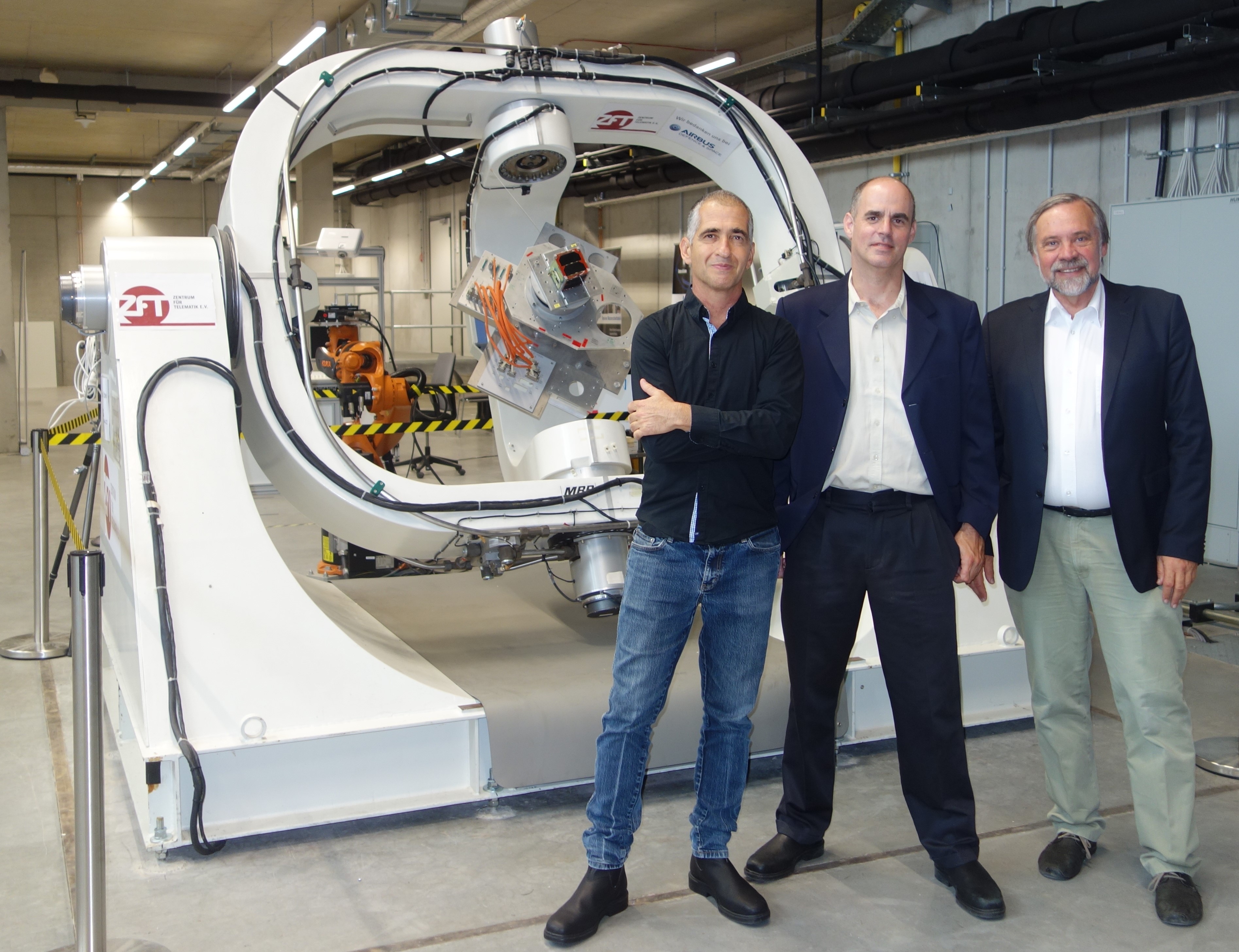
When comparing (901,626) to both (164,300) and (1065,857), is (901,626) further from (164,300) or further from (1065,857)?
(164,300)

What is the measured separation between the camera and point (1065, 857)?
2.72 metres

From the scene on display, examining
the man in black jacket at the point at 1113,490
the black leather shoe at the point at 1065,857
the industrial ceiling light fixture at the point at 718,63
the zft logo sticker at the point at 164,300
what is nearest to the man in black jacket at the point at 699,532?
the man in black jacket at the point at 1113,490

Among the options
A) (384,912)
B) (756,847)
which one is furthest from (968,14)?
(384,912)

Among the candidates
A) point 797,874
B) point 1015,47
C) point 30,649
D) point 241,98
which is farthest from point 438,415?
point 797,874

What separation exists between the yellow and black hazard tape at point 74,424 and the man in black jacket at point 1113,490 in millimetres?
3120

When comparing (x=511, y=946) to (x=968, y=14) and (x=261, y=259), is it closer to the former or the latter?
(x=261, y=259)

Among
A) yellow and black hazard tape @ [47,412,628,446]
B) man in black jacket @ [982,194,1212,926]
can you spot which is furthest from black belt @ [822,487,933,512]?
yellow and black hazard tape @ [47,412,628,446]

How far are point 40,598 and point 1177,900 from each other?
4.16 metres

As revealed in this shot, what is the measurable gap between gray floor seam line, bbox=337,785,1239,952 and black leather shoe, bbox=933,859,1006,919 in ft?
0.85

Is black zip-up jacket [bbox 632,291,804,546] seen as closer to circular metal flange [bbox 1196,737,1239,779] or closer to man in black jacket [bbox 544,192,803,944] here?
man in black jacket [bbox 544,192,803,944]

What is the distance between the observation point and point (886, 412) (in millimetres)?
2500

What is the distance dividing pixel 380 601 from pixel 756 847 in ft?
6.33

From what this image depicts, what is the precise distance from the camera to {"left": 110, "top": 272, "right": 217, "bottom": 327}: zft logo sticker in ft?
10.0

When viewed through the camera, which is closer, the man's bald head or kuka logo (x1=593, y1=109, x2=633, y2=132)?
the man's bald head
